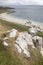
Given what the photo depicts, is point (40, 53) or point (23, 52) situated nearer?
point (23, 52)

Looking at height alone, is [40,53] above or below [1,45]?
below

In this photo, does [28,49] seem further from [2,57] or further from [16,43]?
[2,57]

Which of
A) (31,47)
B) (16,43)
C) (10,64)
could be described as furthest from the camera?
(31,47)

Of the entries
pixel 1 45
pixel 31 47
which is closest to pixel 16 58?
pixel 1 45

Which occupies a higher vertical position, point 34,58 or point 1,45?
point 1,45

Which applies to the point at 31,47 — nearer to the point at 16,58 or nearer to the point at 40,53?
the point at 40,53

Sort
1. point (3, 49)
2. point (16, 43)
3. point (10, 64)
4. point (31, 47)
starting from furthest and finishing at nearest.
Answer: point (31, 47)
point (16, 43)
point (3, 49)
point (10, 64)

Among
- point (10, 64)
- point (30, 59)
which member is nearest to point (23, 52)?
point (30, 59)

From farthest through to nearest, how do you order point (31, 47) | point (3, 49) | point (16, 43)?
point (31, 47)
point (16, 43)
point (3, 49)

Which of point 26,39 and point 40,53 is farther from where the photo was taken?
point 26,39
